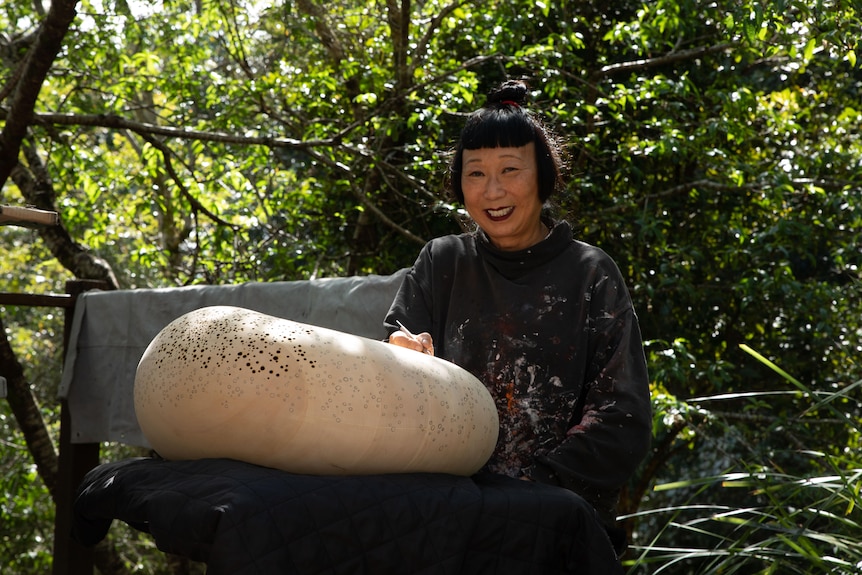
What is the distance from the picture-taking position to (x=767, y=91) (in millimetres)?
5469

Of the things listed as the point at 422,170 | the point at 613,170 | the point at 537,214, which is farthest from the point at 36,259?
the point at 537,214

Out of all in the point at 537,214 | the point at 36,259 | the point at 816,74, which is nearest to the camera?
the point at 537,214

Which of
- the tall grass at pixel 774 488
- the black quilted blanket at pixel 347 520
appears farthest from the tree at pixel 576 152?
the black quilted blanket at pixel 347 520

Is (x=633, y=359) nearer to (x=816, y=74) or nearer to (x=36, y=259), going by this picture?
(x=816, y=74)

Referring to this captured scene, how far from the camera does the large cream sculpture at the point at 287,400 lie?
4.29 ft

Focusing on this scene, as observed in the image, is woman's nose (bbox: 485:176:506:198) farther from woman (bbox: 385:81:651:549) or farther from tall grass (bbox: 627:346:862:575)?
tall grass (bbox: 627:346:862:575)

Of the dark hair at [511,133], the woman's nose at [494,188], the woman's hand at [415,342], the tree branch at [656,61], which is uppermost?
the tree branch at [656,61]

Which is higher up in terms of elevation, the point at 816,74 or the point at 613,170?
the point at 816,74

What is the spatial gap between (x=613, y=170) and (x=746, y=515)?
1633mm

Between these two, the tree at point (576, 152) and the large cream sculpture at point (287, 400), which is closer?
the large cream sculpture at point (287, 400)

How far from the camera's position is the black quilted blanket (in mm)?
1165

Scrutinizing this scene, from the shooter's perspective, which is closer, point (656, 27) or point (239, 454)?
point (239, 454)

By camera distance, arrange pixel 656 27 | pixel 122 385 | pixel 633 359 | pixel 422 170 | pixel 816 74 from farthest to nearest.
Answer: pixel 816 74 → pixel 422 170 → pixel 656 27 → pixel 122 385 → pixel 633 359

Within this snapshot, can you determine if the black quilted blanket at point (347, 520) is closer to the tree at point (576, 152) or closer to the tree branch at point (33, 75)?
the tree at point (576, 152)
